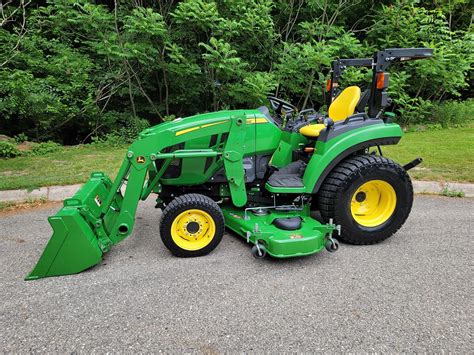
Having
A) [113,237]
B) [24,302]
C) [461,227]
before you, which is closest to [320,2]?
[461,227]

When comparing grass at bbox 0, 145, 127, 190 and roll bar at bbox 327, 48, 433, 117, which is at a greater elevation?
roll bar at bbox 327, 48, 433, 117

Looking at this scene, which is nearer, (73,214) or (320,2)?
(73,214)

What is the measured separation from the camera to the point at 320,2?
9.55 metres

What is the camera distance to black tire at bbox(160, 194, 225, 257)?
121 inches

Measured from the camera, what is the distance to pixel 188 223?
314 centimetres

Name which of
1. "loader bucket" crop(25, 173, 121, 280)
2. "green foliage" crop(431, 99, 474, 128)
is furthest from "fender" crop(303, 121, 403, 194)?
"green foliage" crop(431, 99, 474, 128)

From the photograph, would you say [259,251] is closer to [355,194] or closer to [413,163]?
[355,194]

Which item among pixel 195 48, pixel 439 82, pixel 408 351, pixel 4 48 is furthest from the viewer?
pixel 439 82

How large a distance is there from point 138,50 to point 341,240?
21.1 ft

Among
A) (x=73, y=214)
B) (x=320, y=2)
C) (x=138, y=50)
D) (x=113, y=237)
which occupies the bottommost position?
(x=113, y=237)

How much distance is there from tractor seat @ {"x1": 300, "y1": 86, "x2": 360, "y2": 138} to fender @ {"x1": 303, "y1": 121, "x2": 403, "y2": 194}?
0.89ft

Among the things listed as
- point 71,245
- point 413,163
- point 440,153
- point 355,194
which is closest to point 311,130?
point 355,194

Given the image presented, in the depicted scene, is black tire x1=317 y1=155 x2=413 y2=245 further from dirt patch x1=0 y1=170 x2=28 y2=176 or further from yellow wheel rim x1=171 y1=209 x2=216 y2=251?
dirt patch x1=0 y1=170 x2=28 y2=176

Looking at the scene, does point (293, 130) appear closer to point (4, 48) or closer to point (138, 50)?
point (138, 50)
